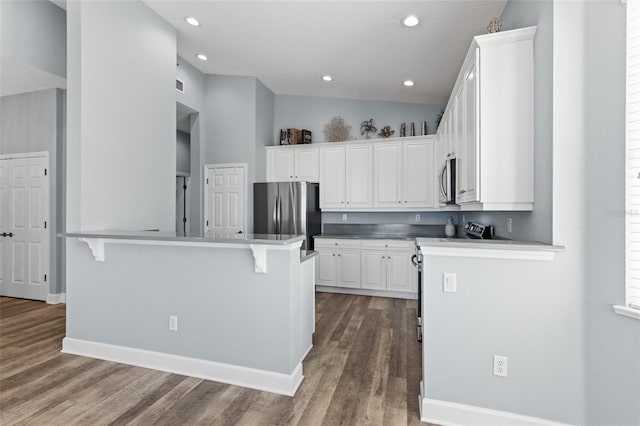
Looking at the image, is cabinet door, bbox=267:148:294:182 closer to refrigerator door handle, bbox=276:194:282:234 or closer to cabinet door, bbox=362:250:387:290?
refrigerator door handle, bbox=276:194:282:234

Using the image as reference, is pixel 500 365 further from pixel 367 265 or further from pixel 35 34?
pixel 35 34

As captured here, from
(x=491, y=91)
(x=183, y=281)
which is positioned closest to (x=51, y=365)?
(x=183, y=281)

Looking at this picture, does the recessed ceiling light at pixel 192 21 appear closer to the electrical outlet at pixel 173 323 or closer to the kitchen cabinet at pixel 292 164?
the kitchen cabinet at pixel 292 164

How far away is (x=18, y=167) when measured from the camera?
15.5 feet

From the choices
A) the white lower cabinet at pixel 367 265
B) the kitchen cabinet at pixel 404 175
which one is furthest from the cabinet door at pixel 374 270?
the kitchen cabinet at pixel 404 175

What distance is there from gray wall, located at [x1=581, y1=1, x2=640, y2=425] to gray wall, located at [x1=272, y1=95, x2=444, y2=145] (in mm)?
3642

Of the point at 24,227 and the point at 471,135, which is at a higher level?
the point at 471,135

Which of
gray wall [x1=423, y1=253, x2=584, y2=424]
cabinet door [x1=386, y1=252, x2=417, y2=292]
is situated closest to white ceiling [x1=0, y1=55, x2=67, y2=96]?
gray wall [x1=423, y1=253, x2=584, y2=424]

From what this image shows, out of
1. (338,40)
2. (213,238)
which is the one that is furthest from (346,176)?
(213,238)

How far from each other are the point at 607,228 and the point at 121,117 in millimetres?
4014

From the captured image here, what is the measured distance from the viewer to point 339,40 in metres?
3.63

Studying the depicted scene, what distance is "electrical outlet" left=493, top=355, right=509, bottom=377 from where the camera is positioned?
1874 mm

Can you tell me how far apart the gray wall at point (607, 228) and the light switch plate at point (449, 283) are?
68 centimetres

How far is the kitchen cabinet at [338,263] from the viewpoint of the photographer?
4980 mm
